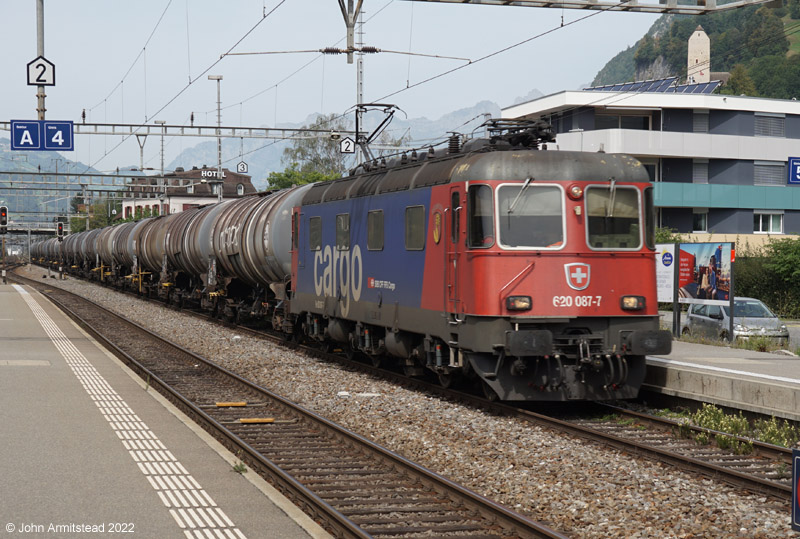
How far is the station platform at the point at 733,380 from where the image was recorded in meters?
11.4

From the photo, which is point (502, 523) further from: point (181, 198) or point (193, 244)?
point (181, 198)

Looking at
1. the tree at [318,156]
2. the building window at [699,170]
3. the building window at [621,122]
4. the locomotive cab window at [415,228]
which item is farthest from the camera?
the tree at [318,156]

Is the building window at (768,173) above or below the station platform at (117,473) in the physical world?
above

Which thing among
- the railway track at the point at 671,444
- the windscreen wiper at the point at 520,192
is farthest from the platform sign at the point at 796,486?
the windscreen wiper at the point at 520,192

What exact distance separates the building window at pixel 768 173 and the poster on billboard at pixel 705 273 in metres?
34.6

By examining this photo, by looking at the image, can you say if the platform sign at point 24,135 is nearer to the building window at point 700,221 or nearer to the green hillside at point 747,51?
the building window at point 700,221

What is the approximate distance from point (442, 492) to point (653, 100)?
4379 centimetres

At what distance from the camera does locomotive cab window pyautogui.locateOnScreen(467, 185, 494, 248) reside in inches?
473

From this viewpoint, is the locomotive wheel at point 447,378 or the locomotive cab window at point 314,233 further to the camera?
the locomotive cab window at point 314,233

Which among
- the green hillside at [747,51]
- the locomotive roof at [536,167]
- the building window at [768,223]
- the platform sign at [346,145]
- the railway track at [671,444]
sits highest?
the green hillside at [747,51]

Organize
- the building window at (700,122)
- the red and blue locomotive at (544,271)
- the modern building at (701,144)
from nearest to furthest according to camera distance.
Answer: the red and blue locomotive at (544,271) < the modern building at (701,144) < the building window at (700,122)

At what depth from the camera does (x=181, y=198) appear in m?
113

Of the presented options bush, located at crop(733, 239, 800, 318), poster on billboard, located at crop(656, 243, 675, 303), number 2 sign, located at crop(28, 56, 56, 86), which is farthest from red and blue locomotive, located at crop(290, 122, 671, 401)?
bush, located at crop(733, 239, 800, 318)

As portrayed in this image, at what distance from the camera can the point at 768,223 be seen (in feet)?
173
